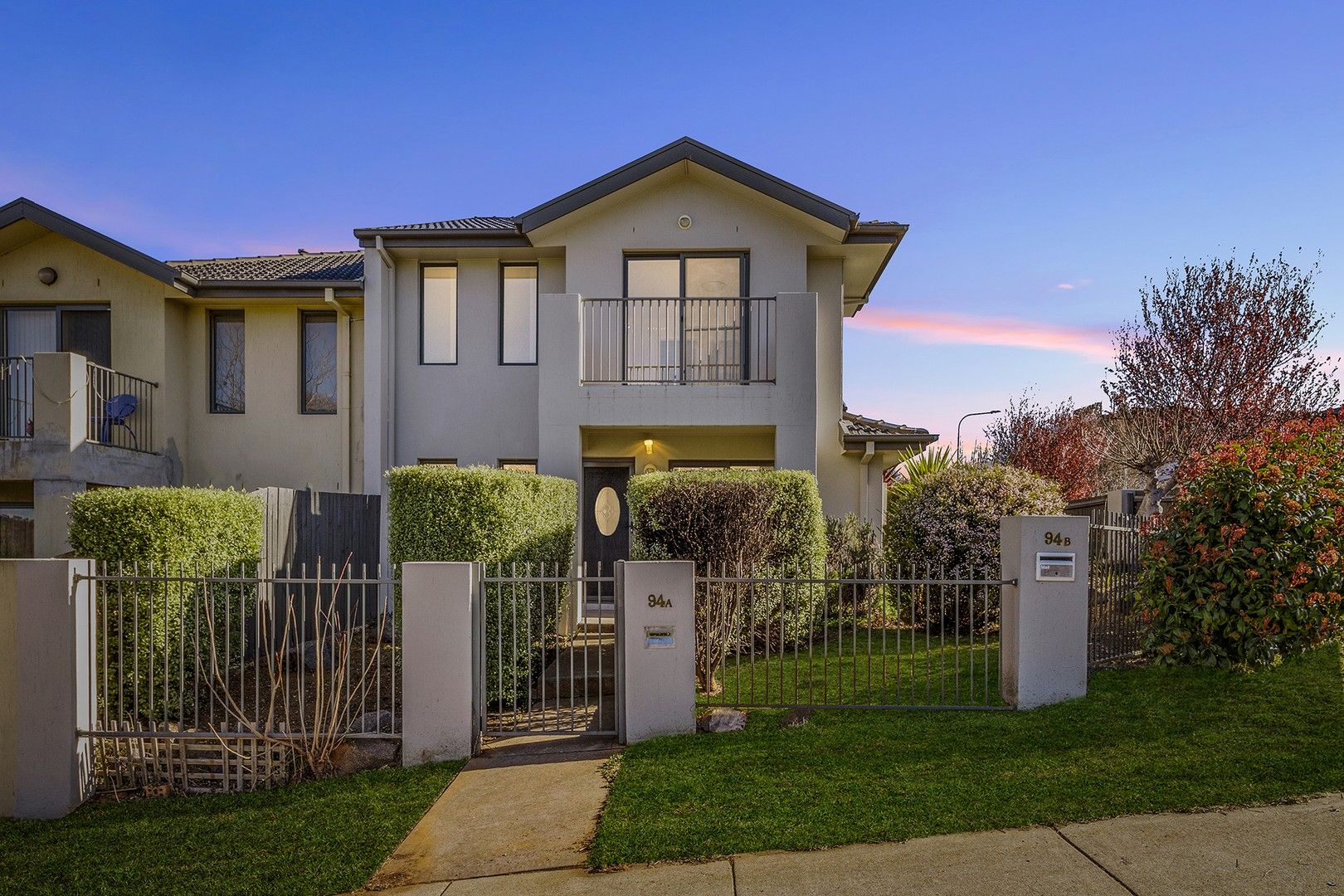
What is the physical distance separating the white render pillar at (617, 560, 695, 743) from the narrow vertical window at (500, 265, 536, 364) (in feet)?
24.0

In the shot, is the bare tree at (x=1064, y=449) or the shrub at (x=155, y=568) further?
the bare tree at (x=1064, y=449)

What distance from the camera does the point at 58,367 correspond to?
39.5 feet

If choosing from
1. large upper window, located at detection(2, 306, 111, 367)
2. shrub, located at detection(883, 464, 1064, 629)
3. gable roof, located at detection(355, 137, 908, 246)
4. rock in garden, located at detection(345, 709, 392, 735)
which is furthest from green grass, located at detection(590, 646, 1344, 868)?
large upper window, located at detection(2, 306, 111, 367)

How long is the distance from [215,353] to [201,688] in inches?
318

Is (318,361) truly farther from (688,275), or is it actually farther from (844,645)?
(844,645)

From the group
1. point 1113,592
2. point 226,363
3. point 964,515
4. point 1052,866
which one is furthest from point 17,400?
point 1113,592

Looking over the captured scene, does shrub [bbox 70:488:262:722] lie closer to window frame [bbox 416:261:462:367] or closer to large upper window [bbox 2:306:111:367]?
window frame [bbox 416:261:462:367]

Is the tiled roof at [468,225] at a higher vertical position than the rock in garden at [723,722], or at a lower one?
higher

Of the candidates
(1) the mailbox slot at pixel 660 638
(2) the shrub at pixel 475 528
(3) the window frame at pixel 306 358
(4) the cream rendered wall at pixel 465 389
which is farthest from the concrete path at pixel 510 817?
(3) the window frame at pixel 306 358

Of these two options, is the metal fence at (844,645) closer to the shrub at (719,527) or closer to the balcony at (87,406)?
the shrub at (719,527)

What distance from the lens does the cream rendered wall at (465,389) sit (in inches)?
544

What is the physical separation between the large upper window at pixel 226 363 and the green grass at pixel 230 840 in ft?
29.4

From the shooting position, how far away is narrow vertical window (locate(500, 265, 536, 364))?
45.7 ft

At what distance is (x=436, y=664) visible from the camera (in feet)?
23.1
